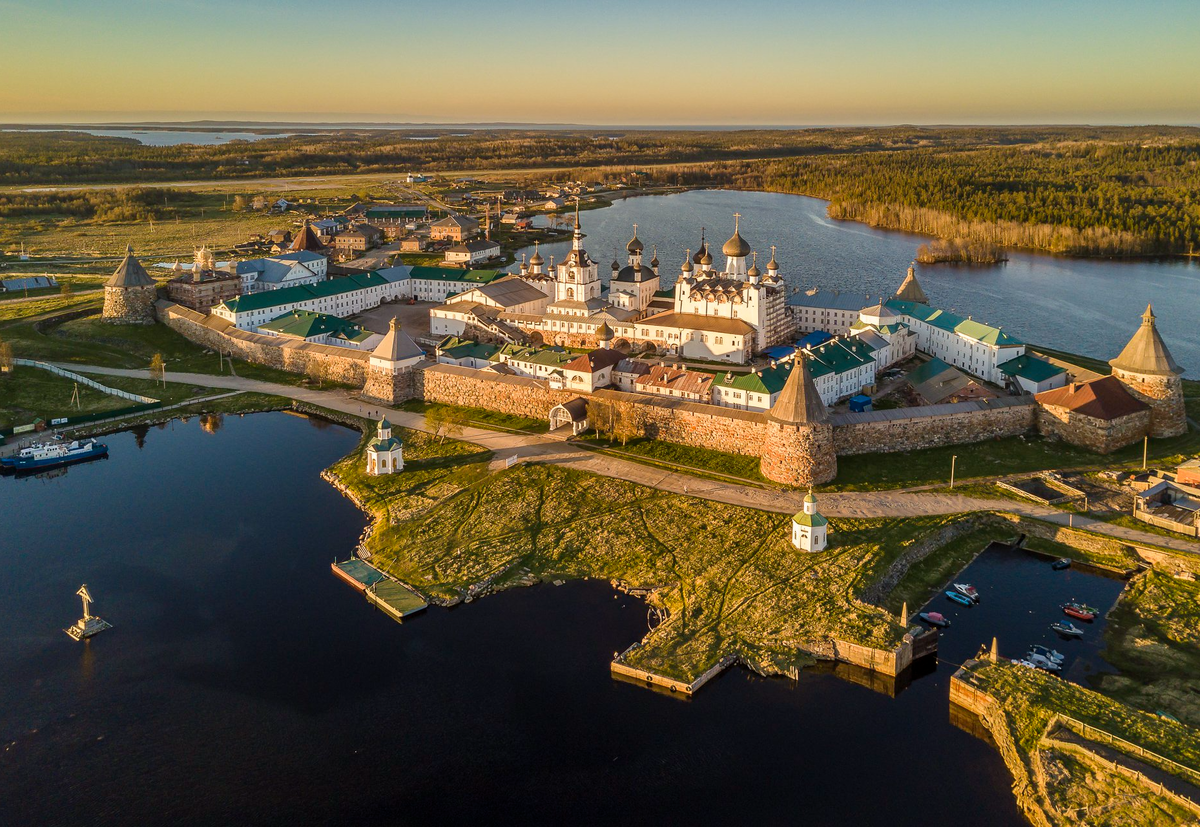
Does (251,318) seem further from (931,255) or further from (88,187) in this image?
(88,187)

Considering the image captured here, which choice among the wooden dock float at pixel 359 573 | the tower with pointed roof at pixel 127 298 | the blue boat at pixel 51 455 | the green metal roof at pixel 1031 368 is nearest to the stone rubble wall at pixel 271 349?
the tower with pointed roof at pixel 127 298

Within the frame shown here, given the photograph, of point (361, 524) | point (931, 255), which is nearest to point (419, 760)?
point (361, 524)

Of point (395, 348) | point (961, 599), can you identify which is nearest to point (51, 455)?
point (395, 348)

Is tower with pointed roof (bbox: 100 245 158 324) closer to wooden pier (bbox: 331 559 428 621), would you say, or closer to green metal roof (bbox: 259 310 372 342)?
green metal roof (bbox: 259 310 372 342)

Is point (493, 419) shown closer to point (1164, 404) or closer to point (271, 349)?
point (271, 349)

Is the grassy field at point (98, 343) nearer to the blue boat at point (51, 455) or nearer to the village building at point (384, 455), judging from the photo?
the blue boat at point (51, 455)
